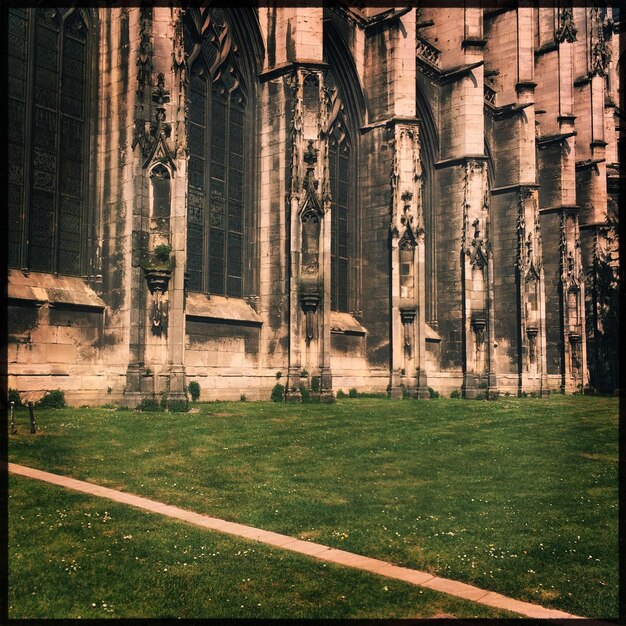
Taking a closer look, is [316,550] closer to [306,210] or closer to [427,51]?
[306,210]

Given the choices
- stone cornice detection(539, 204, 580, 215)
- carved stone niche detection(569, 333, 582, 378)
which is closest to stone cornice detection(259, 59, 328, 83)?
stone cornice detection(539, 204, 580, 215)

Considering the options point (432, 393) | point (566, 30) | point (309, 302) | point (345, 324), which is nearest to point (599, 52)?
point (566, 30)

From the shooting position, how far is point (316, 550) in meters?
8.34

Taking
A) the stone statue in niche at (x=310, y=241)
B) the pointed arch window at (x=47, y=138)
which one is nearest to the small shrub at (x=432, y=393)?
the stone statue in niche at (x=310, y=241)

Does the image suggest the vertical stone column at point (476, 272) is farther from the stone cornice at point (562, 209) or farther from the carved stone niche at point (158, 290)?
the carved stone niche at point (158, 290)

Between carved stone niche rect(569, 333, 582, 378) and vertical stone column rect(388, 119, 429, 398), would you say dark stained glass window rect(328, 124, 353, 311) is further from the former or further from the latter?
carved stone niche rect(569, 333, 582, 378)

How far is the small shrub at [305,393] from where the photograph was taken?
25.2 m

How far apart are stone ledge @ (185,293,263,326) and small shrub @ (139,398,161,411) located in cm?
432

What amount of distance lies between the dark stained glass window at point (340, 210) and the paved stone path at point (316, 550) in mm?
21635

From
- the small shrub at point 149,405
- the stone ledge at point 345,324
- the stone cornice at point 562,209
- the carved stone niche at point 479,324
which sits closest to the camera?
the small shrub at point 149,405

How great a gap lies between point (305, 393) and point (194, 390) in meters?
4.04

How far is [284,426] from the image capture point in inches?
714

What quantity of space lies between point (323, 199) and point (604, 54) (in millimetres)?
36191

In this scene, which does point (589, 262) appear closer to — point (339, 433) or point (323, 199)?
point (323, 199)
